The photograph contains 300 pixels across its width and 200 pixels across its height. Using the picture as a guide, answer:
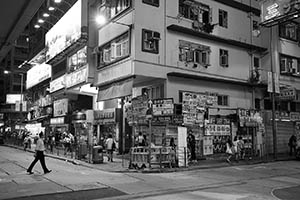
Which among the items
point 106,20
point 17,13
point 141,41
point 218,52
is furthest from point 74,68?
point 17,13

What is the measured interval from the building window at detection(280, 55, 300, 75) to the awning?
15.0 meters

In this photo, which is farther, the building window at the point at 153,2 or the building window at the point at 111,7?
the building window at the point at 111,7

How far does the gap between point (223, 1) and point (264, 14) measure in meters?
3.33

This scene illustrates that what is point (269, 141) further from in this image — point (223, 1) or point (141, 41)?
point (141, 41)

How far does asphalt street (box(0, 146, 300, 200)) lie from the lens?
10.8 m

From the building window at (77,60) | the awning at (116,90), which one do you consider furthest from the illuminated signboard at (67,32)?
the awning at (116,90)

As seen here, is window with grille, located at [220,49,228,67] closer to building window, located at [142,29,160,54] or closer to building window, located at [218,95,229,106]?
building window, located at [218,95,229,106]

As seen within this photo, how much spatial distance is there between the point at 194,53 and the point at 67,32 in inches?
501

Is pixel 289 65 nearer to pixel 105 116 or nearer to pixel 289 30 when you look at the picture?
pixel 289 30

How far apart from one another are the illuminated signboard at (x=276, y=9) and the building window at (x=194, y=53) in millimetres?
5069

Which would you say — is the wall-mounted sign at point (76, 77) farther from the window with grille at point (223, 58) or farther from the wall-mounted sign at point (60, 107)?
the window with grille at point (223, 58)

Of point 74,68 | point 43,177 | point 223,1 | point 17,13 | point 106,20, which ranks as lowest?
point 43,177

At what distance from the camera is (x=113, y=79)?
2381cm

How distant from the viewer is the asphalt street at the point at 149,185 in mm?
10750
